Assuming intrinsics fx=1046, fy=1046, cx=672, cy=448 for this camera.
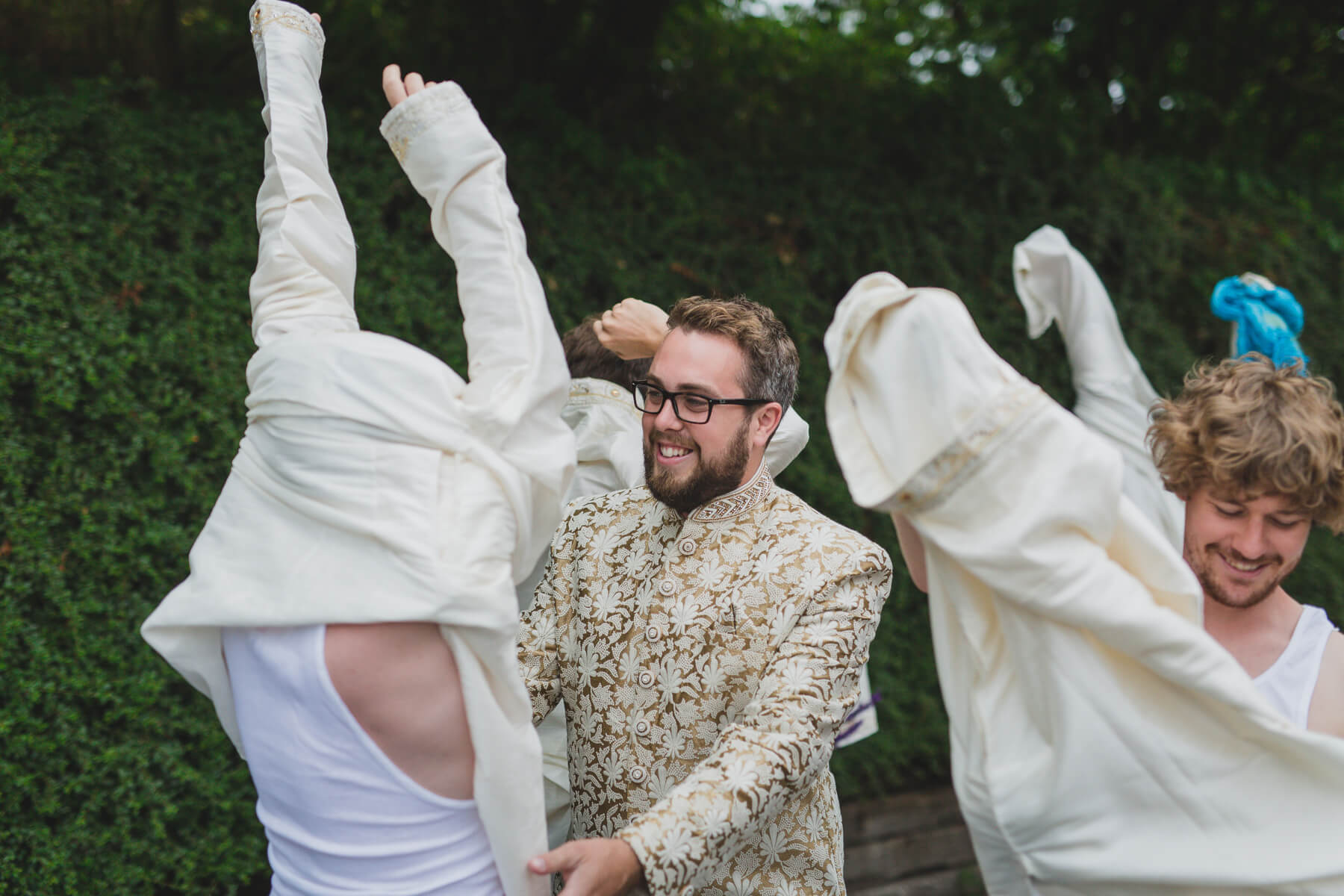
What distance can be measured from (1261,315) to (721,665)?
8.73 feet

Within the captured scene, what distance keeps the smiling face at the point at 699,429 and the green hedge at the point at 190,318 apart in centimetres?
179

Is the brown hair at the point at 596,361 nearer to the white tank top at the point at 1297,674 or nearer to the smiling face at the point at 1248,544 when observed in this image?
the smiling face at the point at 1248,544

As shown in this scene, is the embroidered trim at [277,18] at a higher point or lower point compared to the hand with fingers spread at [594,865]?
higher

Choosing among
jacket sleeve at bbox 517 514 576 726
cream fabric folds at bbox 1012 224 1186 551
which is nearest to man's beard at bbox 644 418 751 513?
jacket sleeve at bbox 517 514 576 726

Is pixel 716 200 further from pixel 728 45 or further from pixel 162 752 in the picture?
pixel 162 752

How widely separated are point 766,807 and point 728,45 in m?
4.29

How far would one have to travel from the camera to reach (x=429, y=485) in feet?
5.30

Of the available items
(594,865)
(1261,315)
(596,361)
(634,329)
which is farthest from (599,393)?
(1261,315)

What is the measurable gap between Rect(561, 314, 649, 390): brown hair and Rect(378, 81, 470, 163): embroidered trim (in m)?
1.43

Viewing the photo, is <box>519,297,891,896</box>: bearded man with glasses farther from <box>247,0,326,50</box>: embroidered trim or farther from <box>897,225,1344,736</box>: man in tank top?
<box>247,0,326,50</box>: embroidered trim

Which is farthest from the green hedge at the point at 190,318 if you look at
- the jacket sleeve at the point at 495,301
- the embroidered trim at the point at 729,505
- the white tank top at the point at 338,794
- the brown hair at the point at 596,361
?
the jacket sleeve at the point at 495,301

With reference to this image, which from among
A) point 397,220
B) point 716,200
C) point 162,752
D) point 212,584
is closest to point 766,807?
point 212,584

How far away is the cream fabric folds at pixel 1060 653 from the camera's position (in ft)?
4.81

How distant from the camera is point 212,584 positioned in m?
1.68
